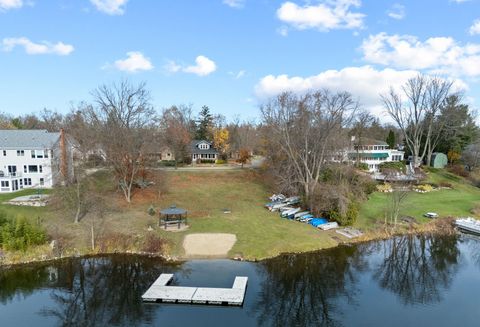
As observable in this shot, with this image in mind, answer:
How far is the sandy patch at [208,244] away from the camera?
27953 millimetres

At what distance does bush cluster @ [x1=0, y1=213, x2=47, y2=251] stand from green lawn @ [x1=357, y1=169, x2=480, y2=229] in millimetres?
28915

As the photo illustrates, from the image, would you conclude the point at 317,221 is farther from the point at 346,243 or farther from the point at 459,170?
the point at 459,170

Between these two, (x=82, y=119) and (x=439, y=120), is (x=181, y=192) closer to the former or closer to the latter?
(x=82, y=119)

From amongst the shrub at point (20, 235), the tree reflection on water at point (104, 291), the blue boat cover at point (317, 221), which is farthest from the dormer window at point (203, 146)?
the tree reflection on water at point (104, 291)

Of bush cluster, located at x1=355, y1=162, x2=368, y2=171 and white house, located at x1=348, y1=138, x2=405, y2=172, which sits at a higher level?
white house, located at x1=348, y1=138, x2=405, y2=172

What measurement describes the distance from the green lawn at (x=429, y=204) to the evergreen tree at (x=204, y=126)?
4545cm

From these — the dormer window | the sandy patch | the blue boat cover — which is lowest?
the sandy patch

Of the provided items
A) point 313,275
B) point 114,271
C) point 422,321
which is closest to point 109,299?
point 114,271

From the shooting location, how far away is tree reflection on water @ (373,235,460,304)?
77.1 ft

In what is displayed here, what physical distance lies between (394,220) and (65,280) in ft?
101

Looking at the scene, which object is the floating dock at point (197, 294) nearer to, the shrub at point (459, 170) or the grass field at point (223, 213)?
the grass field at point (223, 213)

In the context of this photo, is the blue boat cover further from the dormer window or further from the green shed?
the green shed

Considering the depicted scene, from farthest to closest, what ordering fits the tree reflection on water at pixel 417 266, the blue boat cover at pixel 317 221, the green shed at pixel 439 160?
the green shed at pixel 439 160, the blue boat cover at pixel 317 221, the tree reflection on water at pixel 417 266

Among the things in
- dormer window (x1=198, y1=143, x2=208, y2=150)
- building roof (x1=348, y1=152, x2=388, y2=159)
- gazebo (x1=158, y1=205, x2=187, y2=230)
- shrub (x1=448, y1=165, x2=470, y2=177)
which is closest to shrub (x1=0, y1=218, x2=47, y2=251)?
gazebo (x1=158, y1=205, x2=187, y2=230)
